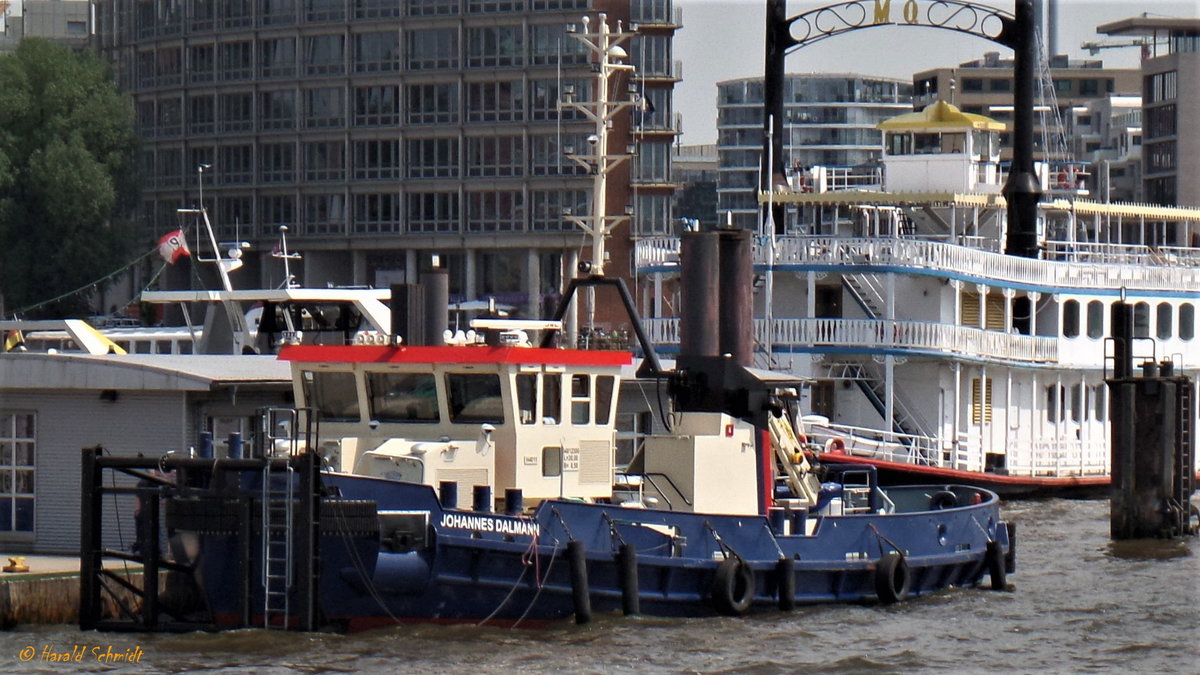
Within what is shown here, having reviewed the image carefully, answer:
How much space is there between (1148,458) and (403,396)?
576 inches

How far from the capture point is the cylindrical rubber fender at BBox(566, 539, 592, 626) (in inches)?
821

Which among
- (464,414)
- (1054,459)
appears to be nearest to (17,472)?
(464,414)

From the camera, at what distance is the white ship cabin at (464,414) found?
71.7ft

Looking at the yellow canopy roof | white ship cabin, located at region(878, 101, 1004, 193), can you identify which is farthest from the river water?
the yellow canopy roof

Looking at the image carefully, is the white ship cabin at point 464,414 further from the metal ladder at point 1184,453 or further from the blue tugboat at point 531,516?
the metal ladder at point 1184,453

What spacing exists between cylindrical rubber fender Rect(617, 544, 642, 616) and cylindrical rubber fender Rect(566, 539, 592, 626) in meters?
0.49

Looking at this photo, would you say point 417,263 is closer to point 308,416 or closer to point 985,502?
point 985,502

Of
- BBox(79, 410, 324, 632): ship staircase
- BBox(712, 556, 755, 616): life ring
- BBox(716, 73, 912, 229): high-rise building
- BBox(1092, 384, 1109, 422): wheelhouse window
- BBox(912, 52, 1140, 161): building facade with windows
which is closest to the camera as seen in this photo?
BBox(79, 410, 324, 632): ship staircase

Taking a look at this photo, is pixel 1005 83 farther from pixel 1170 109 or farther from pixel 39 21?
pixel 39 21

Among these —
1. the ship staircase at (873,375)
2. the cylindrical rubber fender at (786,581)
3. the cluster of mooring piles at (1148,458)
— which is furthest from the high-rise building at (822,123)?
the cylindrical rubber fender at (786,581)

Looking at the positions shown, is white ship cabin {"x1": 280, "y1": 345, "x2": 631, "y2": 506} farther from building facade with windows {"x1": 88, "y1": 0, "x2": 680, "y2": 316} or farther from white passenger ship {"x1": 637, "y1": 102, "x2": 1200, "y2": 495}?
building facade with windows {"x1": 88, "y1": 0, "x2": 680, "y2": 316}

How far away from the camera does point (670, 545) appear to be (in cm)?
2203

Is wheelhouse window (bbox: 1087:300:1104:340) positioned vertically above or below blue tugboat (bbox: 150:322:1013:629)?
above

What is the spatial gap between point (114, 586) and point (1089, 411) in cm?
2571
